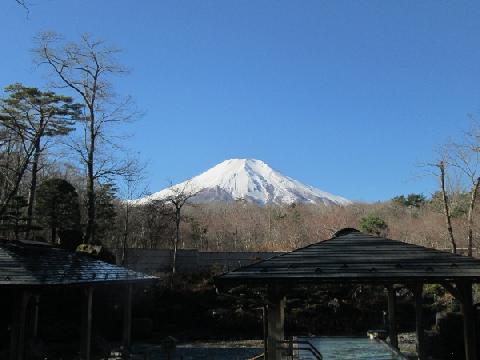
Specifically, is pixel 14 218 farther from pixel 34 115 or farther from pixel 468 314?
pixel 468 314

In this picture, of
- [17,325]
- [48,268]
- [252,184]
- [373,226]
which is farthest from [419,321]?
[252,184]

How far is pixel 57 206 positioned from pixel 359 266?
56.8 ft

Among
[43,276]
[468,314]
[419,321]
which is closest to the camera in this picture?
[468,314]

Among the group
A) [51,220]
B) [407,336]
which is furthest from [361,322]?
[51,220]

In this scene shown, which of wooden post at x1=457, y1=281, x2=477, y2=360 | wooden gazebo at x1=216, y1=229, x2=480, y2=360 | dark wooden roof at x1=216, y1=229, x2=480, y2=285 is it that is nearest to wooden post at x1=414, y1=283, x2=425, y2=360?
dark wooden roof at x1=216, y1=229, x2=480, y2=285

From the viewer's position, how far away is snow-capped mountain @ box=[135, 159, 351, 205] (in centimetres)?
10204

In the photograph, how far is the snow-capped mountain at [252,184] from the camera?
335 feet

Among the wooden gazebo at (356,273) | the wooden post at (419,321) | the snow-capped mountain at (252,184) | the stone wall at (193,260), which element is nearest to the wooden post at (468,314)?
the wooden gazebo at (356,273)

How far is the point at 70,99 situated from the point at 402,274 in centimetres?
2009

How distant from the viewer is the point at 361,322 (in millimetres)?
23062

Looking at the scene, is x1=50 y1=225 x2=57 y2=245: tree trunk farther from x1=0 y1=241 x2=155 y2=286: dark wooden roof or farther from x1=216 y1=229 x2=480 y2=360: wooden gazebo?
x1=216 y1=229 x2=480 y2=360: wooden gazebo

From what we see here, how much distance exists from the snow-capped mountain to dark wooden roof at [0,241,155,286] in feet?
260

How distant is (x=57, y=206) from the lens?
74.5 ft

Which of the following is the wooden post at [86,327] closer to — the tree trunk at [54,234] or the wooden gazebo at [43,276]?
the wooden gazebo at [43,276]
